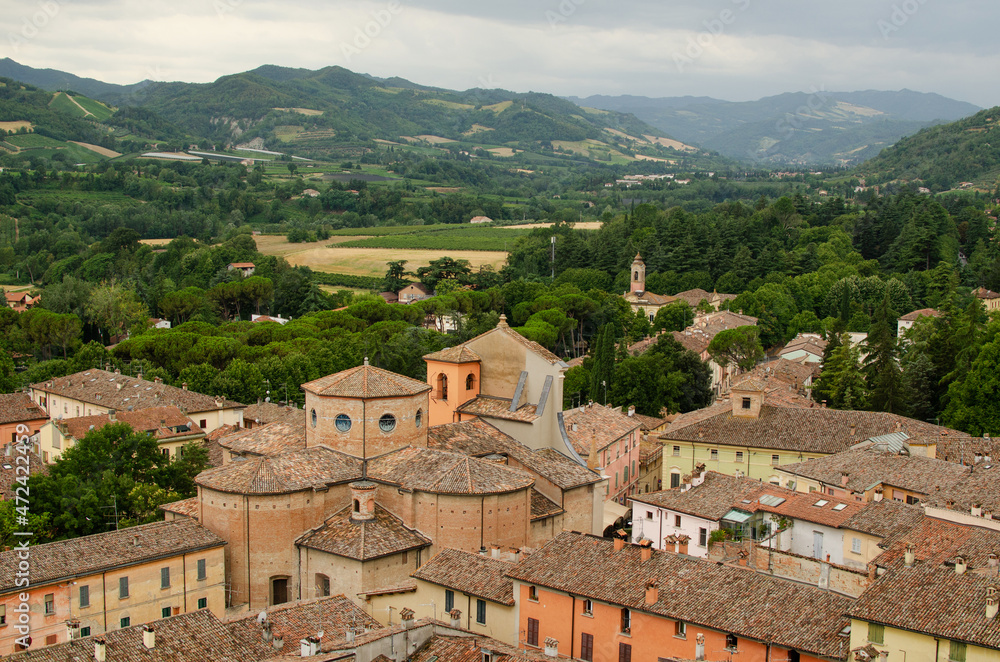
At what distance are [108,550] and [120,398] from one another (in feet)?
97.9

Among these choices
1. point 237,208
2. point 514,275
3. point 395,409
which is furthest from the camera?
point 237,208

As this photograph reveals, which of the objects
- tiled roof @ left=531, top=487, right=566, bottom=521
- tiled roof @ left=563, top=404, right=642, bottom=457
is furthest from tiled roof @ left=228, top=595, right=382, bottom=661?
tiled roof @ left=563, top=404, right=642, bottom=457

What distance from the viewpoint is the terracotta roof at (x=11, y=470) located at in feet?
118

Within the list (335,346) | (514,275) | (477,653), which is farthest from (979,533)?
(514,275)

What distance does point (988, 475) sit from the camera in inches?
1224

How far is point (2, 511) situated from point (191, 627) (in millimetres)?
12835

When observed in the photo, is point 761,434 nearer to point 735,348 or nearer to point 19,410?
point 735,348

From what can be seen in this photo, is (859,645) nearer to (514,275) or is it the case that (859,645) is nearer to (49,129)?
(514,275)

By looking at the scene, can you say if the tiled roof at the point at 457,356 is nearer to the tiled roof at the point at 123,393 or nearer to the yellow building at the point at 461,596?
the yellow building at the point at 461,596

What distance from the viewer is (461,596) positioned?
2383cm

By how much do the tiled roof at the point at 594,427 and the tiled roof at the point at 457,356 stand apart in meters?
4.46

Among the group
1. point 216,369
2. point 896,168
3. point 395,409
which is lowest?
point 216,369

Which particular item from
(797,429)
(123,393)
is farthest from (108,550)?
(123,393)

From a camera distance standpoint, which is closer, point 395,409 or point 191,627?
point 191,627
